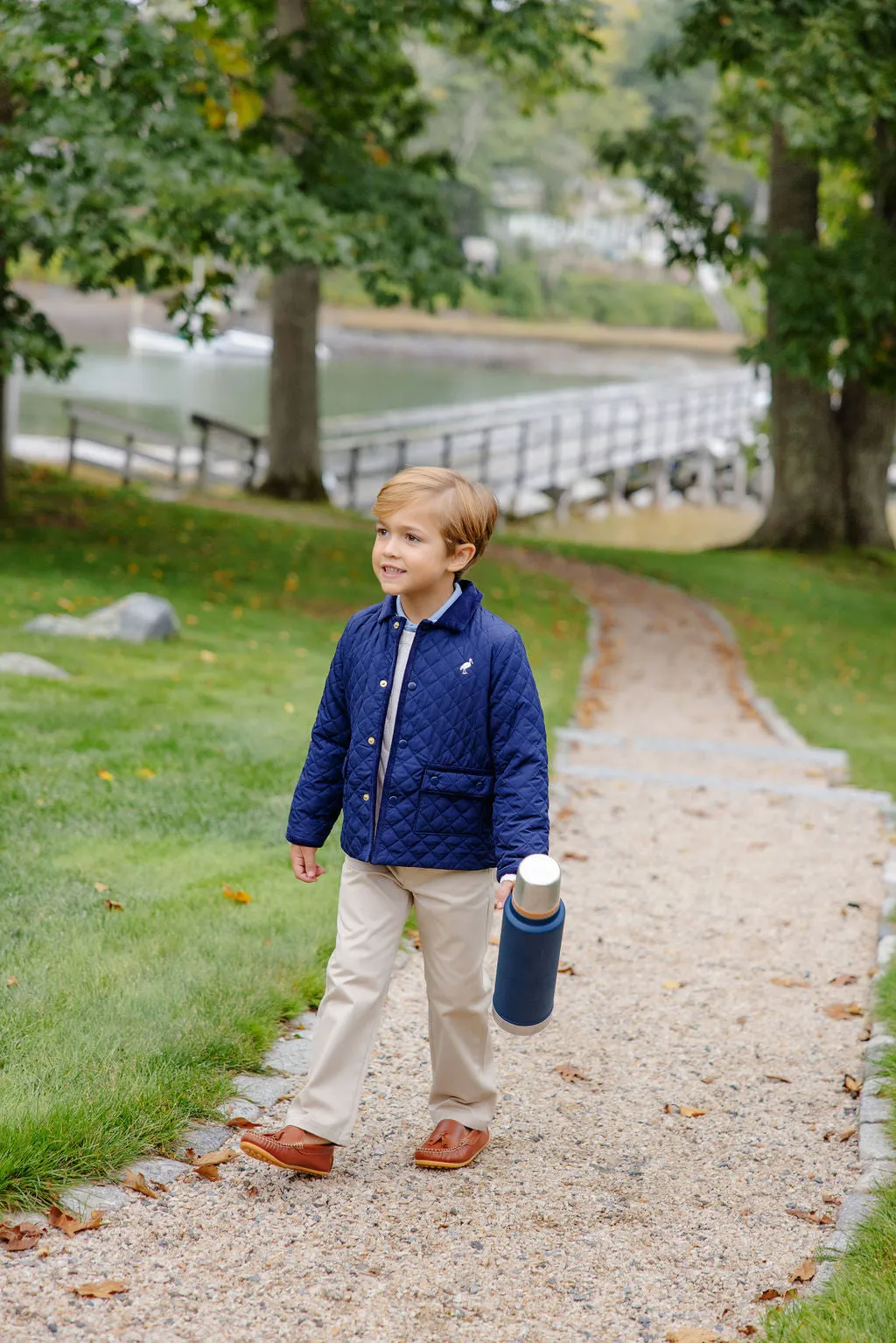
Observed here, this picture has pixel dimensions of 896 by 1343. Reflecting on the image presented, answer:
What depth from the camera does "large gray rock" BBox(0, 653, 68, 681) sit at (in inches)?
295

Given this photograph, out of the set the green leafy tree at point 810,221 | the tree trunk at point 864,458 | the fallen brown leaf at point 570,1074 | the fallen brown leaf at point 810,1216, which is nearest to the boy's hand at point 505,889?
the fallen brown leaf at point 810,1216

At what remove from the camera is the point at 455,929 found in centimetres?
315

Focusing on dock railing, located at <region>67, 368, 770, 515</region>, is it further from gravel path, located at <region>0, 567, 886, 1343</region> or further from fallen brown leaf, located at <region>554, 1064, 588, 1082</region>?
fallen brown leaf, located at <region>554, 1064, 588, 1082</region>

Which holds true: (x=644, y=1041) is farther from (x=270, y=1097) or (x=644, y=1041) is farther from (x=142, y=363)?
(x=142, y=363)

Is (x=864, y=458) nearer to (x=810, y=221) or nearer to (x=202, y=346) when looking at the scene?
(x=810, y=221)

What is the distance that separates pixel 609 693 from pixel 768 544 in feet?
30.3

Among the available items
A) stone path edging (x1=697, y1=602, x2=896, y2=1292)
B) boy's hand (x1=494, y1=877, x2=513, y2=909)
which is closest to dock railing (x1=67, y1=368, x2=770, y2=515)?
stone path edging (x1=697, y1=602, x2=896, y2=1292)

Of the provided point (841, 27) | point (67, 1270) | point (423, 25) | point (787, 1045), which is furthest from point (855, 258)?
point (67, 1270)

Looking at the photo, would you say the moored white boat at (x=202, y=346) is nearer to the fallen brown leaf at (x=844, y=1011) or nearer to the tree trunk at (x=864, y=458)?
the tree trunk at (x=864, y=458)

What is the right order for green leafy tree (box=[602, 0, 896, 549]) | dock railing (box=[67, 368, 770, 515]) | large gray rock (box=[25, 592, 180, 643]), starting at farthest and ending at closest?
dock railing (box=[67, 368, 770, 515]), green leafy tree (box=[602, 0, 896, 549]), large gray rock (box=[25, 592, 180, 643])

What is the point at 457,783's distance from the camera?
10.1 ft

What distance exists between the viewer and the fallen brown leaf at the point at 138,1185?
3.00 meters

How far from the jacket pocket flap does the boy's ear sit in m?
0.43

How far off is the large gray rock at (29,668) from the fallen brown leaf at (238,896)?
10.00 ft
